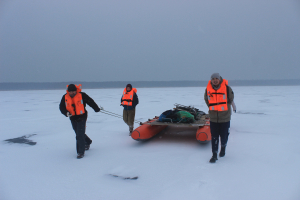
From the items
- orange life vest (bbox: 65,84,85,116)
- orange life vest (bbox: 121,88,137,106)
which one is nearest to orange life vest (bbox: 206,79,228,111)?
orange life vest (bbox: 65,84,85,116)

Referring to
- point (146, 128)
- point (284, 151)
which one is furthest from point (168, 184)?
point (284, 151)

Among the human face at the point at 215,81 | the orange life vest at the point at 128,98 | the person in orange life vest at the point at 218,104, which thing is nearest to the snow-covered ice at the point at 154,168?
the person in orange life vest at the point at 218,104

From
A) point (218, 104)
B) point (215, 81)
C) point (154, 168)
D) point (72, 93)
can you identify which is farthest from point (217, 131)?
point (72, 93)

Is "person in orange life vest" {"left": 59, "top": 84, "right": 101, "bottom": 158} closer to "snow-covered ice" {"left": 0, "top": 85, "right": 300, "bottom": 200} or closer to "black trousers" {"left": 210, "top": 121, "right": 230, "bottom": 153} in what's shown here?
"snow-covered ice" {"left": 0, "top": 85, "right": 300, "bottom": 200}

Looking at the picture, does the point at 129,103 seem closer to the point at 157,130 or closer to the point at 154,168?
the point at 157,130

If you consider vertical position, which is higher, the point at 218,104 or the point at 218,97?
the point at 218,97

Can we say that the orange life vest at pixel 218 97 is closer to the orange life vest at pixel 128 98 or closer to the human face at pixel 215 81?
the human face at pixel 215 81

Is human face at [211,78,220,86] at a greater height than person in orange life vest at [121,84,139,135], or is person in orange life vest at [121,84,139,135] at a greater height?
human face at [211,78,220,86]

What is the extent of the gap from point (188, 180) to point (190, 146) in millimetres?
1516

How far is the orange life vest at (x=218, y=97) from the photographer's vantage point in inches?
129

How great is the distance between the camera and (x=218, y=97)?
330 cm

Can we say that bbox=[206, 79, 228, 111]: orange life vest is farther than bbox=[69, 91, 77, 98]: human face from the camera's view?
No

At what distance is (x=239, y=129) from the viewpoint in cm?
577

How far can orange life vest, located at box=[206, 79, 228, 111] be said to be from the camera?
10.7 feet
